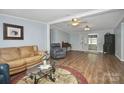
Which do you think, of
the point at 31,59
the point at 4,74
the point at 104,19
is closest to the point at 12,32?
the point at 31,59

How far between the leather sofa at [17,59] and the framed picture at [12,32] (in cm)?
53

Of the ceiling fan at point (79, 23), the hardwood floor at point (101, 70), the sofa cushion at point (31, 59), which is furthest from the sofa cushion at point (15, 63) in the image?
the ceiling fan at point (79, 23)

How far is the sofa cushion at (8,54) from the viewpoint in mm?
3719

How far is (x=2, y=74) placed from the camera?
250cm

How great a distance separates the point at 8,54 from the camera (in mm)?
3918

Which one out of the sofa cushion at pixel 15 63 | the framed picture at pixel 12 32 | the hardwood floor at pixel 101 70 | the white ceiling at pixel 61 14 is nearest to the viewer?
the hardwood floor at pixel 101 70

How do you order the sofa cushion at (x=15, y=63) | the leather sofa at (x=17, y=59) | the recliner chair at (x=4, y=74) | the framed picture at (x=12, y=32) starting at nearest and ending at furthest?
1. the recliner chair at (x=4, y=74)
2. the sofa cushion at (x=15, y=63)
3. the leather sofa at (x=17, y=59)
4. the framed picture at (x=12, y=32)

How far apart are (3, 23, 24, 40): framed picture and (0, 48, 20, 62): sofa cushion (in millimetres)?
574

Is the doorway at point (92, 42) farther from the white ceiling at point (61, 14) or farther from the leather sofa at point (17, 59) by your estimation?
the leather sofa at point (17, 59)

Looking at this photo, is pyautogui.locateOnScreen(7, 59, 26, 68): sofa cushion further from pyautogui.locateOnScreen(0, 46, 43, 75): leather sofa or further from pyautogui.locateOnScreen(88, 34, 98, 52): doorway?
pyautogui.locateOnScreen(88, 34, 98, 52): doorway

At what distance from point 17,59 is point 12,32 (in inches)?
49.8

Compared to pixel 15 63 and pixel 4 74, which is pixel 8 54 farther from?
pixel 4 74
